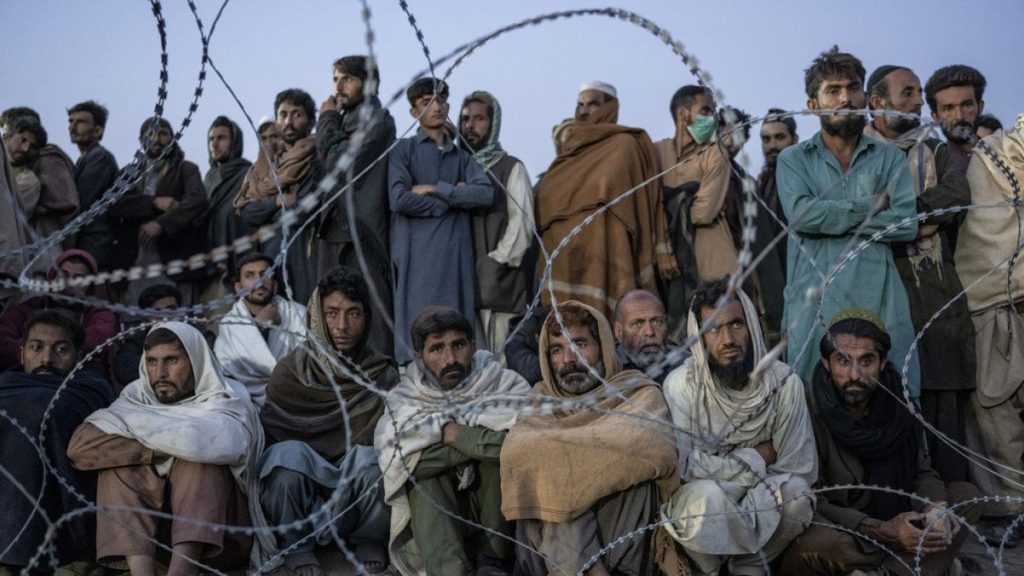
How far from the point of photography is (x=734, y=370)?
6.33 m

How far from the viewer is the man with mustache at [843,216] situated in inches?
279

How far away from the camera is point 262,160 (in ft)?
29.1

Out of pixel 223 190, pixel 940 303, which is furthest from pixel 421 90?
pixel 940 303

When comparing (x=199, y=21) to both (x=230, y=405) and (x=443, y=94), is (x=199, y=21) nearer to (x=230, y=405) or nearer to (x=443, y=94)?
(x=230, y=405)

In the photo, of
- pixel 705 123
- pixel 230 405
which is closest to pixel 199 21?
pixel 230 405

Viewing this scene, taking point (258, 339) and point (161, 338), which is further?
point (258, 339)

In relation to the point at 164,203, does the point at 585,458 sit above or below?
below

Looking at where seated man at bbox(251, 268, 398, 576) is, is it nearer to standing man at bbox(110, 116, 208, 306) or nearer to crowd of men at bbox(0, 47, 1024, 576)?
crowd of men at bbox(0, 47, 1024, 576)

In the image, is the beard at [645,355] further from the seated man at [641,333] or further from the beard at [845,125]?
the beard at [845,125]

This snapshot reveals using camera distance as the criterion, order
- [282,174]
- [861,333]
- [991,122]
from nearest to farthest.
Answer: [861,333] < [282,174] < [991,122]

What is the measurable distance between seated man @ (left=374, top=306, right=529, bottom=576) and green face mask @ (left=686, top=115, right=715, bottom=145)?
7.99ft

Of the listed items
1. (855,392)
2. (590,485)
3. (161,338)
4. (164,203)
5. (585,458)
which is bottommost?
(590,485)

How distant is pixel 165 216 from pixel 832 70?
4480mm

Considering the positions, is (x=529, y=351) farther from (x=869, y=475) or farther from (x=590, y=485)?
(x=869, y=475)
